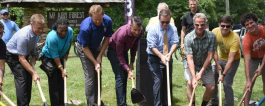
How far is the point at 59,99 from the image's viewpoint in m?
6.14

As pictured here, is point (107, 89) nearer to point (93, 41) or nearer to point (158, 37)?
point (93, 41)

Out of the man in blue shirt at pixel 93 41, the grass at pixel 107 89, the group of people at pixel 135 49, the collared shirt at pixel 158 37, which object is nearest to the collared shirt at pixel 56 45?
the group of people at pixel 135 49

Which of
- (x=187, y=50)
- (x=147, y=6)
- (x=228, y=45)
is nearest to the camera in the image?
(x=187, y=50)

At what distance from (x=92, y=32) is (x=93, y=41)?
0.65 feet

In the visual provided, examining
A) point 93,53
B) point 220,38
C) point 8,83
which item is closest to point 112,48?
point 93,53

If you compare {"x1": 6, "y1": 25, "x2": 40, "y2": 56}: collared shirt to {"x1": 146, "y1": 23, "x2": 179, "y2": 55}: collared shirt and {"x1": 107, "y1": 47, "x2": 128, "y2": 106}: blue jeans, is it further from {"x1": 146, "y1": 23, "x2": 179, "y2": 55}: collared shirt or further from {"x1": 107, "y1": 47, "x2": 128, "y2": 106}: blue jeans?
{"x1": 146, "y1": 23, "x2": 179, "y2": 55}: collared shirt

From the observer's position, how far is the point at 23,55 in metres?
5.32

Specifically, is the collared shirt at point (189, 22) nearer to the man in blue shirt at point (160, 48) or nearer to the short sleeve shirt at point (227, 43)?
the short sleeve shirt at point (227, 43)

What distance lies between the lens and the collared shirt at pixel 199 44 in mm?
5371

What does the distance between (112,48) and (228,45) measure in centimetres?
193

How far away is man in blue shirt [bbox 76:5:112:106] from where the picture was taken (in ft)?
18.1

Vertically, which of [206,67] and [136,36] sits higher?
[136,36]

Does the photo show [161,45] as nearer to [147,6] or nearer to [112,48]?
[112,48]

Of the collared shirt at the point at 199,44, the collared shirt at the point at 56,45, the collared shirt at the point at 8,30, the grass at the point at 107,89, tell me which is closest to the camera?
the collared shirt at the point at 199,44
